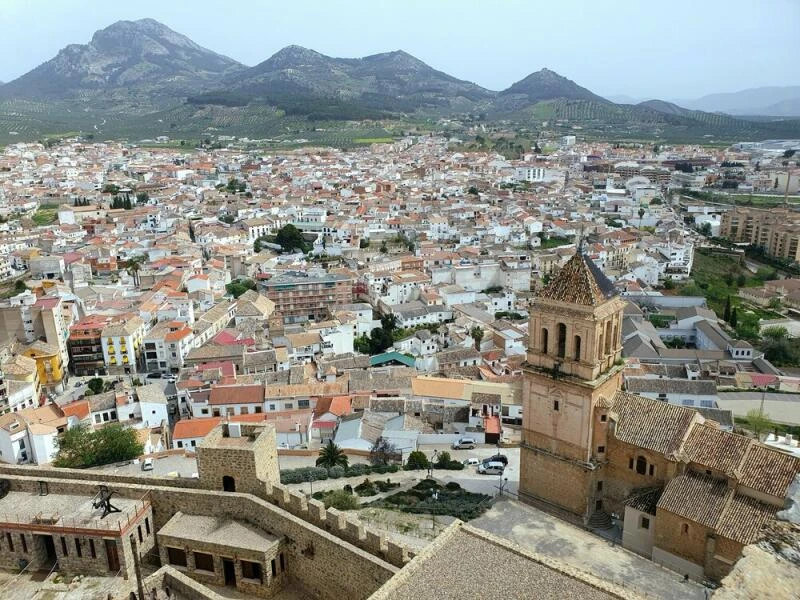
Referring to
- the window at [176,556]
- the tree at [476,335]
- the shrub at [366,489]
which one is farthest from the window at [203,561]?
the tree at [476,335]

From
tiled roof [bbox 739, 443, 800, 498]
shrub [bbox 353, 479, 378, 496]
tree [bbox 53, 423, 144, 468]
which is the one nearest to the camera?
tiled roof [bbox 739, 443, 800, 498]

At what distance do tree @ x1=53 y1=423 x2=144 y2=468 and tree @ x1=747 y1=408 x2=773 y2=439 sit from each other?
23.7 meters

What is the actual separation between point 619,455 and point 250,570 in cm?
986

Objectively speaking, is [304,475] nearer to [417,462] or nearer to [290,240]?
[417,462]

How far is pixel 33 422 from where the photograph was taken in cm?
2523

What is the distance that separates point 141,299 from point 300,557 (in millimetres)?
33663

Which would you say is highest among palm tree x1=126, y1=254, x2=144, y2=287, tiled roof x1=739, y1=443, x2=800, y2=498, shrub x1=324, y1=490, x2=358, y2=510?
tiled roof x1=739, y1=443, x2=800, y2=498

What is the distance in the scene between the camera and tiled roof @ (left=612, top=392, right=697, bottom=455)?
15.5 m

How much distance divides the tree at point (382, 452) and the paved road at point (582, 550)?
22.5 ft

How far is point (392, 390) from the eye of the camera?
29.1 metres

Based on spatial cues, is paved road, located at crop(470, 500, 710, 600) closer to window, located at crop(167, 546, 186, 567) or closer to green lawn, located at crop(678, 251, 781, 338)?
window, located at crop(167, 546, 186, 567)

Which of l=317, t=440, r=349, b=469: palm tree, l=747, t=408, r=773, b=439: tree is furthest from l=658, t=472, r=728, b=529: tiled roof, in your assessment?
l=747, t=408, r=773, b=439: tree

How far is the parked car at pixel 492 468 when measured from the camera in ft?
69.8

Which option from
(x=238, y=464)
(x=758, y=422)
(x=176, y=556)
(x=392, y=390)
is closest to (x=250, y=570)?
(x=176, y=556)
